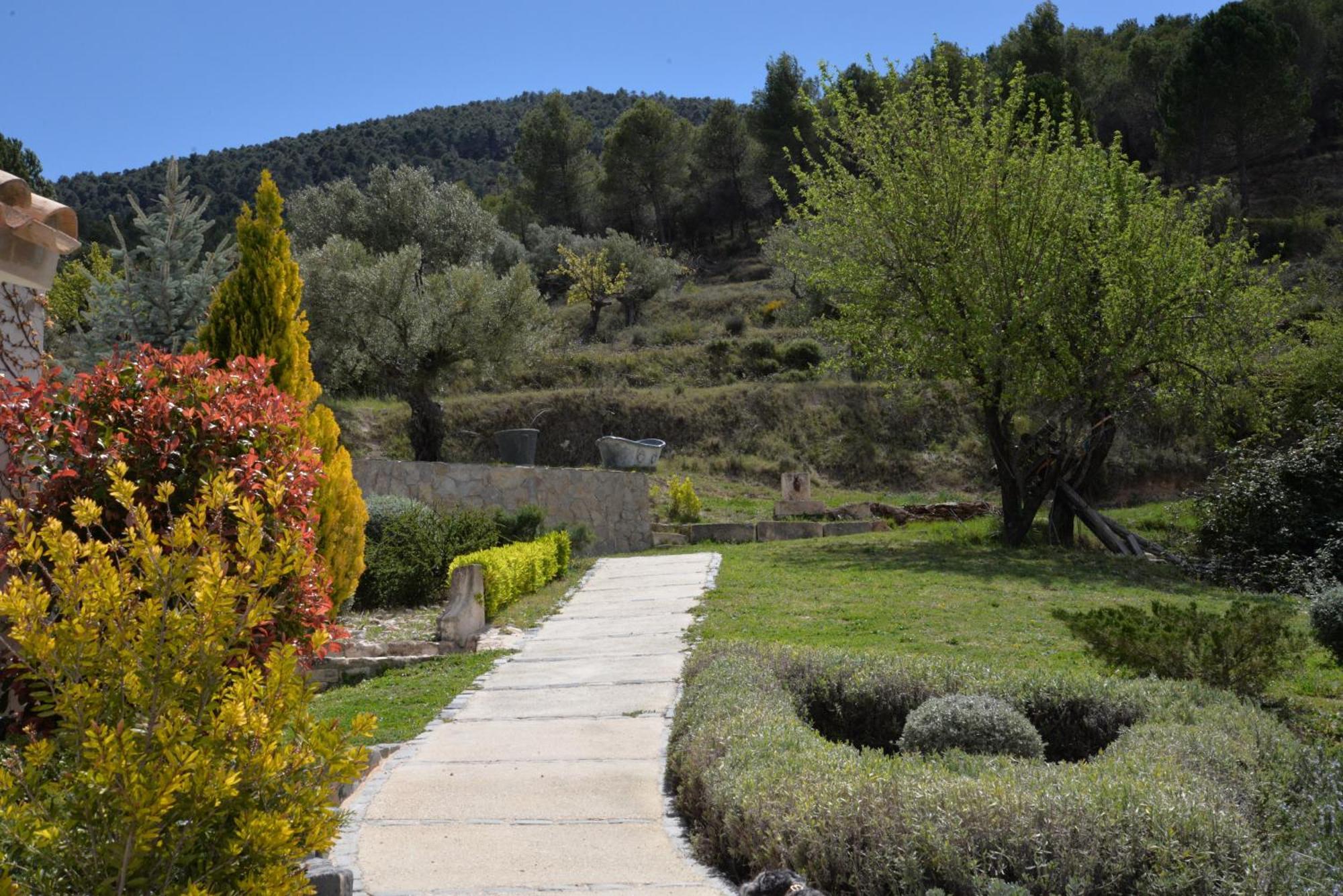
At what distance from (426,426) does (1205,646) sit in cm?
1721

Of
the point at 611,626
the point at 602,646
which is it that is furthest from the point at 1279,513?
the point at 602,646

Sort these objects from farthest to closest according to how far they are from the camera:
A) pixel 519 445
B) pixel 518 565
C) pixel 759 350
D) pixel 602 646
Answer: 1. pixel 759 350
2. pixel 519 445
3. pixel 518 565
4. pixel 602 646

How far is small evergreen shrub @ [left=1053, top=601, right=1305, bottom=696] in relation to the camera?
264 inches

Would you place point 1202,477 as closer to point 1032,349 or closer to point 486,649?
point 1032,349

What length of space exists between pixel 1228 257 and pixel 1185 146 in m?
31.7

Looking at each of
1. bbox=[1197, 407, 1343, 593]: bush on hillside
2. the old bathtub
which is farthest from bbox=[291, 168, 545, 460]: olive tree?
bbox=[1197, 407, 1343, 593]: bush on hillside

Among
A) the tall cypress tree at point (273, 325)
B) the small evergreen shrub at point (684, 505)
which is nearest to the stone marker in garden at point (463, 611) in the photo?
the tall cypress tree at point (273, 325)

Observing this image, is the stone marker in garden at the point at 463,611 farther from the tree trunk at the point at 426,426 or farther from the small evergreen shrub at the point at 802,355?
the small evergreen shrub at the point at 802,355

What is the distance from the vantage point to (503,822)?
5195 millimetres

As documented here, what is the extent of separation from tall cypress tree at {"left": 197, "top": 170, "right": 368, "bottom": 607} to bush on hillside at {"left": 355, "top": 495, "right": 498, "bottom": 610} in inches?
76.8

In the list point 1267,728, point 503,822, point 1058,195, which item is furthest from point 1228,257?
point 503,822

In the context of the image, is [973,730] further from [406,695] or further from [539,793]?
[406,695]

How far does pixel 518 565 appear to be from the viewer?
12.3m

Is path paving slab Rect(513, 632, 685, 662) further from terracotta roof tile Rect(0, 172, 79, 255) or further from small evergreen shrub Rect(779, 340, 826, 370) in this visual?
small evergreen shrub Rect(779, 340, 826, 370)
